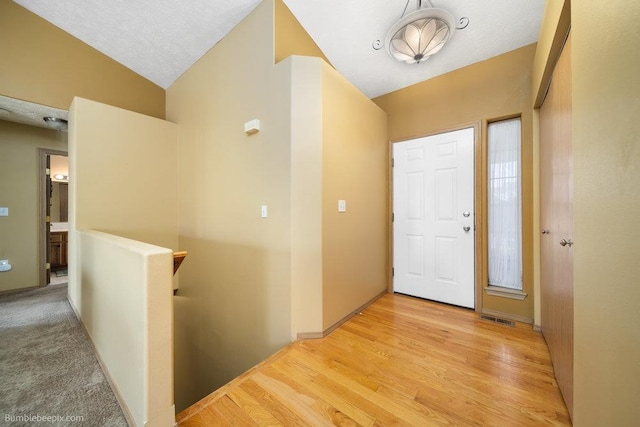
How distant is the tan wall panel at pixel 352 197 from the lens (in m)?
2.10

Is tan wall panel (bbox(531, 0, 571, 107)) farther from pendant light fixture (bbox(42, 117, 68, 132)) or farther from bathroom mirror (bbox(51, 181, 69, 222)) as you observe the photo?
bathroom mirror (bbox(51, 181, 69, 222))

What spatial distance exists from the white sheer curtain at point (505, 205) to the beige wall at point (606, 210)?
151 centimetres

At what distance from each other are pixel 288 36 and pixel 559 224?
8.76 feet

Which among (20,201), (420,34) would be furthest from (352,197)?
(20,201)

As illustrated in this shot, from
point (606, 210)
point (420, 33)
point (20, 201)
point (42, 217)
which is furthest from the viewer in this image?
point (42, 217)

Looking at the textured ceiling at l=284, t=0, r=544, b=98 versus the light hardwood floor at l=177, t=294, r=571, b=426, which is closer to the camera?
the light hardwood floor at l=177, t=294, r=571, b=426

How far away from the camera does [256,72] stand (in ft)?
7.54

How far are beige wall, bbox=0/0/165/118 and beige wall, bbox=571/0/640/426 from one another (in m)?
4.44

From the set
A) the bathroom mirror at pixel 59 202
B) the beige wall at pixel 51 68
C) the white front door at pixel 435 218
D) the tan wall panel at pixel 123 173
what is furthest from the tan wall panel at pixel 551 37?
the bathroom mirror at pixel 59 202

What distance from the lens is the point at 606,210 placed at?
2.63ft

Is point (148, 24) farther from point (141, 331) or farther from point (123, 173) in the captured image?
point (141, 331)

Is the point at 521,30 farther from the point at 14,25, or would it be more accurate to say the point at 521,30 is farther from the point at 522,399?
the point at 14,25

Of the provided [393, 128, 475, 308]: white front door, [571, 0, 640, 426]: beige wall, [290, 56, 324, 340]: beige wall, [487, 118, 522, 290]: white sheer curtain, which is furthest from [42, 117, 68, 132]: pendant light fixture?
[487, 118, 522, 290]: white sheer curtain

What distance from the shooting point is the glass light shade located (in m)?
1.69
